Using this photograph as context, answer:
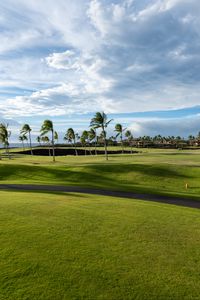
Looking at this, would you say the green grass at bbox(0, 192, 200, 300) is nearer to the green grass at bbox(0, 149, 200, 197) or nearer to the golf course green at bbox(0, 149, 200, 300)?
the golf course green at bbox(0, 149, 200, 300)

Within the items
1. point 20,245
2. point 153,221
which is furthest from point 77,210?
point 20,245

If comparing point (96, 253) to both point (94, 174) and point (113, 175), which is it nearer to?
point (113, 175)

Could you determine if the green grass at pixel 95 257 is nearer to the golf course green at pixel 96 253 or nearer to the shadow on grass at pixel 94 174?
the golf course green at pixel 96 253

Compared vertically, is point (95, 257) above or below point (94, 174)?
above

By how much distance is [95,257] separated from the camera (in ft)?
27.4

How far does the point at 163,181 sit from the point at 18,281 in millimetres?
31506

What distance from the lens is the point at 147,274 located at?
7562 millimetres

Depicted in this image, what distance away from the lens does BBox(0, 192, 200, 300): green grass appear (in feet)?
22.1

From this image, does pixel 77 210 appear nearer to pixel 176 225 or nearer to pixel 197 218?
pixel 176 225

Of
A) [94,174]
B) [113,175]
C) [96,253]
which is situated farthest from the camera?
[94,174]

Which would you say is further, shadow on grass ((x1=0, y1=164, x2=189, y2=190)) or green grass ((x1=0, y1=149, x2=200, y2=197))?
shadow on grass ((x1=0, y1=164, x2=189, y2=190))

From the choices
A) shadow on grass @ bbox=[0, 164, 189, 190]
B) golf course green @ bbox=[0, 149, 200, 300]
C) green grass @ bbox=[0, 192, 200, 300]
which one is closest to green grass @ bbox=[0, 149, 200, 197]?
shadow on grass @ bbox=[0, 164, 189, 190]

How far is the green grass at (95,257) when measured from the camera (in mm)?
6730

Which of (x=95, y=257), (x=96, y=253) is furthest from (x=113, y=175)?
(x=95, y=257)
